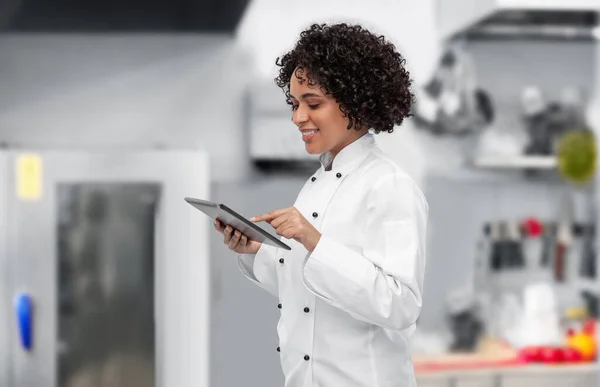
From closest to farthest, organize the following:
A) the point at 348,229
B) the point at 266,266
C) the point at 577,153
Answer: the point at 348,229, the point at 266,266, the point at 577,153

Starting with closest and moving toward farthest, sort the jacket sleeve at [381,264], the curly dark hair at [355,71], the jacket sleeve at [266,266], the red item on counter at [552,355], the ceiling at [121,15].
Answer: the jacket sleeve at [381,264] < the curly dark hair at [355,71] < the jacket sleeve at [266,266] < the ceiling at [121,15] < the red item on counter at [552,355]

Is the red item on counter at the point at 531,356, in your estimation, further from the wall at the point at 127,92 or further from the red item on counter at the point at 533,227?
the wall at the point at 127,92

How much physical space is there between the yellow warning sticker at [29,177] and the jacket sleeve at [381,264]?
1.45 metres

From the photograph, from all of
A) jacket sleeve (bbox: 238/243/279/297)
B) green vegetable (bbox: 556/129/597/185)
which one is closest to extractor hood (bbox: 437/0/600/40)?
green vegetable (bbox: 556/129/597/185)

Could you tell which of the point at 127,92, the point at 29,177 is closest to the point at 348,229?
the point at 29,177

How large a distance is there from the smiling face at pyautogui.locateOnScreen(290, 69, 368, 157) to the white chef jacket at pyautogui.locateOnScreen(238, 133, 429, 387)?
45mm

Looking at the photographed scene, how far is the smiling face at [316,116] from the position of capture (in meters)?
1.20

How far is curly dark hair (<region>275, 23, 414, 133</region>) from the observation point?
118 centimetres

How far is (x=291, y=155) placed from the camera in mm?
2717

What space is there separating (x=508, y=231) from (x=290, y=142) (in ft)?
3.07

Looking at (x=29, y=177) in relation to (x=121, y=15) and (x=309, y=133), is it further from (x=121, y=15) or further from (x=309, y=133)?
(x=309, y=133)

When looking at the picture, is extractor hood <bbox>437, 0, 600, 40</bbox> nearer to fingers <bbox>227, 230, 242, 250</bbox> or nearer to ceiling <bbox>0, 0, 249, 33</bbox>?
ceiling <bbox>0, 0, 249, 33</bbox>

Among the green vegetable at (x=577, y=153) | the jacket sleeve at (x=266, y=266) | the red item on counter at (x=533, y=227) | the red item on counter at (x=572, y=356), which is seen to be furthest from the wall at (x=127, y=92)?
the jacket sleeve at (x=266, y=266)

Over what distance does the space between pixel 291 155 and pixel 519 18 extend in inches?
36.9
